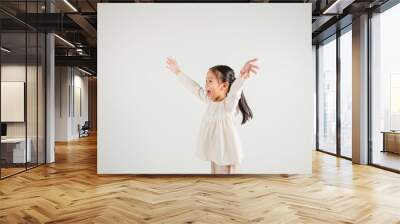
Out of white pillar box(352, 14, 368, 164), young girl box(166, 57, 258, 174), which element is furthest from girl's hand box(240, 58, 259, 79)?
white pillar box(352, 14, 368, 164)

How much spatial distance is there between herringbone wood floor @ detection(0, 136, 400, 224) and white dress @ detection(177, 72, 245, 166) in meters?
0.42

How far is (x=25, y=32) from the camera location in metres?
7.25

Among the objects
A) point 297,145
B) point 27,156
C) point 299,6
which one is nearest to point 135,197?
point 297,145

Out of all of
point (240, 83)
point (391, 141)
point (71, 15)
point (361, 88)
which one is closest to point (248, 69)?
point (240, 83)

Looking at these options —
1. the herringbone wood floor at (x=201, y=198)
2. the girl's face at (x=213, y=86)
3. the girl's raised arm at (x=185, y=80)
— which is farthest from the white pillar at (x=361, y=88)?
the girl's raised arm at (x=185, y=80)

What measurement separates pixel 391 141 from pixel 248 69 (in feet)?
13.5

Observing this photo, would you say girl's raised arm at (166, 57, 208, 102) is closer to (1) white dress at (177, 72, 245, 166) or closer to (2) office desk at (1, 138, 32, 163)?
(1) white dress at (177, 72, 245, 166)

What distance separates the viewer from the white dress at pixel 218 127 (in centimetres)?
651

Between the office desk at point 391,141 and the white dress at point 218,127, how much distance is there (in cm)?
378

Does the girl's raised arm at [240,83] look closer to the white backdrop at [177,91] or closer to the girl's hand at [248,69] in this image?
the girl's hand at [248,69]

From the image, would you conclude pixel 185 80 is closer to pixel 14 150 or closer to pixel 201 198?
pixel 201 198

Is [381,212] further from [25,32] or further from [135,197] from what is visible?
[25,32]

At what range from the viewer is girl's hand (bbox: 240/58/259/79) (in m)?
6.56

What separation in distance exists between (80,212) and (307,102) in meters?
4.21
